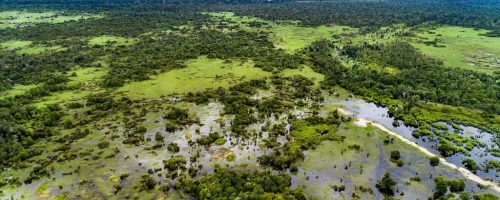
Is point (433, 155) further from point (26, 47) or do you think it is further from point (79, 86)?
point (26, 47)

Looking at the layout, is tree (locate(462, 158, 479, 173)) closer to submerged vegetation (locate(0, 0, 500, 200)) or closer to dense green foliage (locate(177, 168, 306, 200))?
submerged vegetation (locate(0, 0, 500, 200))

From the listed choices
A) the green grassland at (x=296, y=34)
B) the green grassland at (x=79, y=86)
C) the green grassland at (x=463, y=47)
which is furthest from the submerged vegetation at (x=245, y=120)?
the green grassland at (x=296, y=34)

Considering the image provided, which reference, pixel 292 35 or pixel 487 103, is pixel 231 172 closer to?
pixel 487 103

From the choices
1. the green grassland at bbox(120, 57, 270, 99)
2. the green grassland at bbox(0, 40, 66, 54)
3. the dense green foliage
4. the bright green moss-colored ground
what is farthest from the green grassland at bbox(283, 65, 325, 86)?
the green grassland at bbox(0, 40, 66, 54)

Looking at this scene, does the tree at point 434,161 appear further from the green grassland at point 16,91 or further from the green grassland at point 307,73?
the green grassland at point 16,91

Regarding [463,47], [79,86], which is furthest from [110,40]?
[463,47]

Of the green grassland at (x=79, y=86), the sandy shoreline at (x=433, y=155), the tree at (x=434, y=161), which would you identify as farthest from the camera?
the green grassland at (x=79, y=86)
